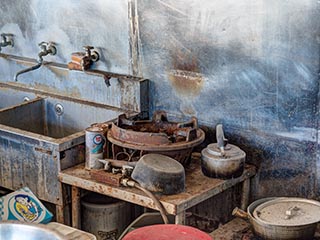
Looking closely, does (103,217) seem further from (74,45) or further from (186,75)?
(74,45)

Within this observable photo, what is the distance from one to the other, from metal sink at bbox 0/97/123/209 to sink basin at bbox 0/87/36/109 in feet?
0.69

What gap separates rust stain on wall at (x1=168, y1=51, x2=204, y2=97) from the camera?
3664 mm

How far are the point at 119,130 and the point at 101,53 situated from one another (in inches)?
33.8

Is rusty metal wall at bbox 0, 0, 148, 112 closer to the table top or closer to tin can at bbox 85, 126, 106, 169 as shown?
tin can at bbox 85, 126, 106, 169

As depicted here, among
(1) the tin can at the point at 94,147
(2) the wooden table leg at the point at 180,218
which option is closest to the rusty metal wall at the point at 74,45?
(1) the tin can at the point at 94,147

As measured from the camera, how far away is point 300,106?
11.0 feet

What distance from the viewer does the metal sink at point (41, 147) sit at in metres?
3.46

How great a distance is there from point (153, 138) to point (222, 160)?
361 mm

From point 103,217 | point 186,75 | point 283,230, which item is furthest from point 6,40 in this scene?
point 283,230

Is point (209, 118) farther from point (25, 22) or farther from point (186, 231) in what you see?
point (25, 22)

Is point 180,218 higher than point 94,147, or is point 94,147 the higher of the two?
point 94,147

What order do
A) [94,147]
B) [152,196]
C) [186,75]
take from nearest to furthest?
[152,196] < [94,147] < [186,75]

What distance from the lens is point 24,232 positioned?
8.08 feet

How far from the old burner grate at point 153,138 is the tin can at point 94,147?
0.18 ft
